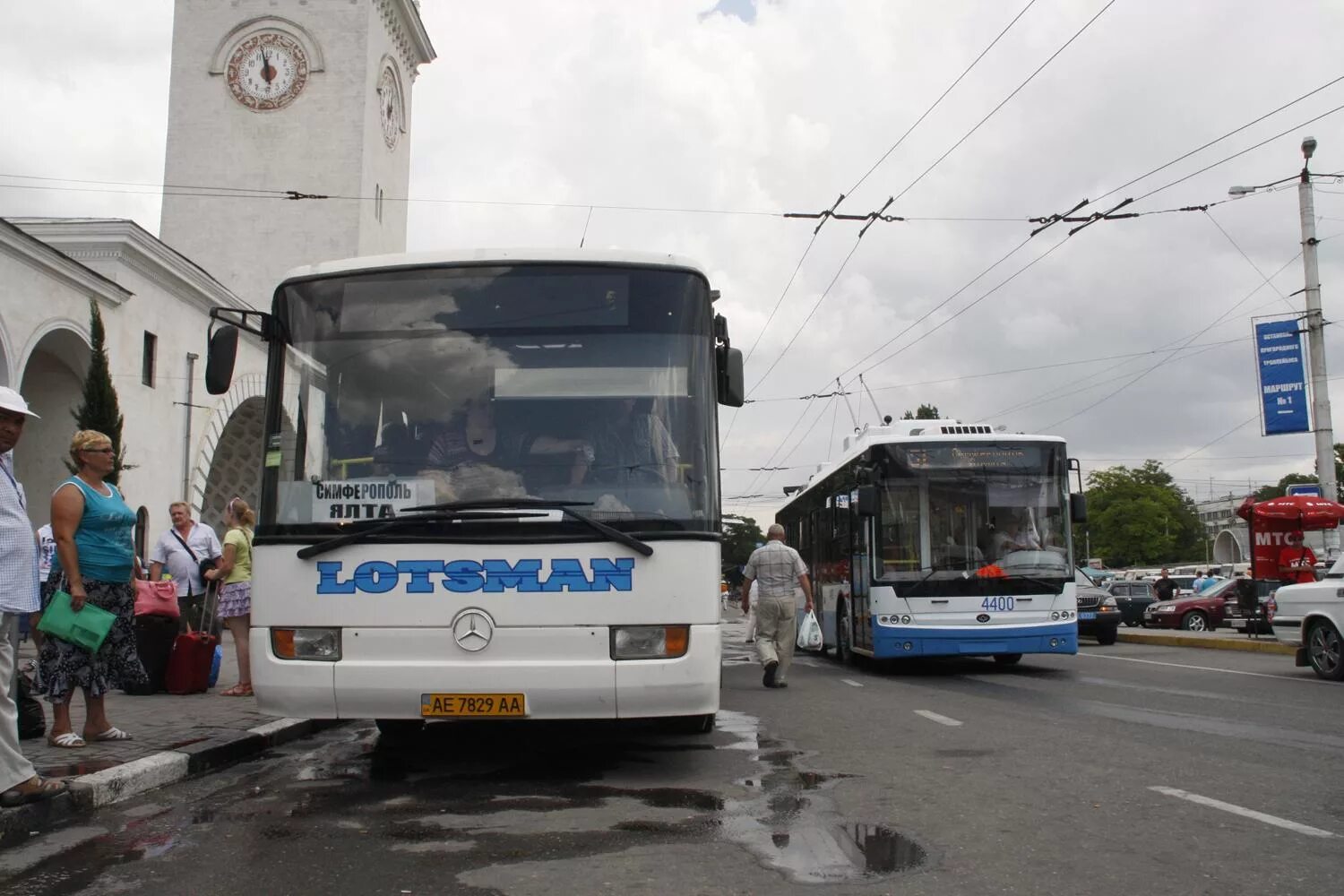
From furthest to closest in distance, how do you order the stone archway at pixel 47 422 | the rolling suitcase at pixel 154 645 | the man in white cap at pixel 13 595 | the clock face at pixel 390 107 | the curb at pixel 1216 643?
the clock face at pixel 390 107 → the stone archway at pixel 47 422 → the curb at pixel 1216 643 → the rolling suitcase at pixel 154 645 → the man in white cap at pixel 13 595

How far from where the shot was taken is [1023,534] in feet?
49.0

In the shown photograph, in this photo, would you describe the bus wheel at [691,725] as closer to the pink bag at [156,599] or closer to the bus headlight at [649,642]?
the bus headlight at [649,642]

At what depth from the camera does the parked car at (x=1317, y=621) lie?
13641mm

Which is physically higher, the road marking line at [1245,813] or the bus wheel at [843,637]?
the bus wheel at [843,637]

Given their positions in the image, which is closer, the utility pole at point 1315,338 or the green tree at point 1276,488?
the utility pole at point 1315,338

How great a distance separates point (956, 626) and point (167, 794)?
395 inches

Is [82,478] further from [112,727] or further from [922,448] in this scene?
[922,448]

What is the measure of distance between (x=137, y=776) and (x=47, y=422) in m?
26.4

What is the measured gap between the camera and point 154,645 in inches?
441

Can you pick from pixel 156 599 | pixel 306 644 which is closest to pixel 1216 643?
pixel 156 599

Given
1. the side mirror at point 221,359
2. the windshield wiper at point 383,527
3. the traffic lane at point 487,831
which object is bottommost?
the traffic lane at point 487,831

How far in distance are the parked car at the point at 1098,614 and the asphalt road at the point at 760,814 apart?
581 inches

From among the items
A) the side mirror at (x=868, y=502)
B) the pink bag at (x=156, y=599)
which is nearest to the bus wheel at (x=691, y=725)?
the pink bag at (x=156, y=599)

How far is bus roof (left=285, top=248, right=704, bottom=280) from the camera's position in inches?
286
